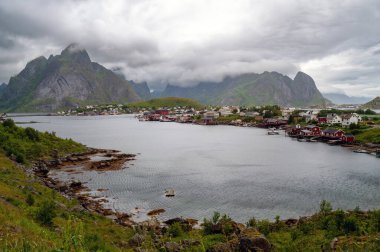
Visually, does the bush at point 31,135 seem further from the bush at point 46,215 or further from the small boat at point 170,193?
the bush at point 46,215

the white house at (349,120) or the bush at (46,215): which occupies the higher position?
the white house at (349,120)

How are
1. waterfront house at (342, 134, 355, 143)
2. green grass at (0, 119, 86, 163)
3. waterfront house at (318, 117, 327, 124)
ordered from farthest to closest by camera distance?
waterfront house at (318, 117, 327, 124)
waterfront house at (342, 134, 355, 143)
green grass at (0, 119, 86, 163)

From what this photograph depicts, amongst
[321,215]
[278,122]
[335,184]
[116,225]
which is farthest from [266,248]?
[278,122]

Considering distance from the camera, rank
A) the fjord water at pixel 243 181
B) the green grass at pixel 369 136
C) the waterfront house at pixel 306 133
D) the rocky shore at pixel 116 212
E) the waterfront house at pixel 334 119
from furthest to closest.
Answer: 1. the waterfront house at pixel 334 119
2. the waterfront house at pixel 306 133
3. the green grass at pixel 369 136
4. the fjord water at pixel 243 181
5. the rocky shore at pixel 116 212

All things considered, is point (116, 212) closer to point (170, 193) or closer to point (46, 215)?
point (170, 193)

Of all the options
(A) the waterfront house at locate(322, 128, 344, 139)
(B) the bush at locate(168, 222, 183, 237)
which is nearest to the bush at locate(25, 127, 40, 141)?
(B) the bush at locate(168, 222, 183, 237)

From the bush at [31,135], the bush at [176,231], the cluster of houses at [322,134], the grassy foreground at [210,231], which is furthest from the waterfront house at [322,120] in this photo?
the bush at [176,231]

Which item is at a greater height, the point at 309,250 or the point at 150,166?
the point at 309,250

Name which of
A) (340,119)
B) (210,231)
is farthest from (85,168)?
(340,119)

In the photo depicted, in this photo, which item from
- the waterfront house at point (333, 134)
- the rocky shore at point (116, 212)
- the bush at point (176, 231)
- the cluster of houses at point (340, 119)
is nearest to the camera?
the rocky shore at point (116, 212)

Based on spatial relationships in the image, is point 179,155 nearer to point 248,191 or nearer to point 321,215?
point 248,191

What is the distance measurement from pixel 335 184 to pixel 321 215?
28.6 meters

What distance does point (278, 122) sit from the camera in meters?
184

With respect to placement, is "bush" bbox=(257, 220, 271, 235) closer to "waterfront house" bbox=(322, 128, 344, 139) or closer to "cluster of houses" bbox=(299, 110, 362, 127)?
"waterfront house" bbox=(322, 128, 344, 139)
